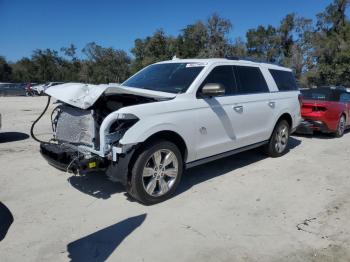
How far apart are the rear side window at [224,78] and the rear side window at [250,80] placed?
18cm

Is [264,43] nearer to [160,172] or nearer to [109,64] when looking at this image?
[109,64]

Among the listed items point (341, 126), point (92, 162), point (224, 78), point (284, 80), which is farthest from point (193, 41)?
point (92, 162)

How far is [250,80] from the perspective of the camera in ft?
21.0

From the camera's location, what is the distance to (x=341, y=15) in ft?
166

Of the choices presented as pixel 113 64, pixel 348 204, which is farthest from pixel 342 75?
pixel 348 204

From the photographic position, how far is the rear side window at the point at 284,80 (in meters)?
7.29

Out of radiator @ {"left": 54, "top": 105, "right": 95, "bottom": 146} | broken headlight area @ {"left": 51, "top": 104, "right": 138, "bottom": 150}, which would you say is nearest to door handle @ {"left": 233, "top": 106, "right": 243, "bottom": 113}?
broken headlight area @ {"left": 51, "top": 104, "right": 138, "bottom": 150}

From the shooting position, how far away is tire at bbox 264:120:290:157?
7.14 metres

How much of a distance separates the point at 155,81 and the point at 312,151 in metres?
4.58

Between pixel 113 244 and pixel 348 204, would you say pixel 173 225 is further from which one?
pixel 348 204

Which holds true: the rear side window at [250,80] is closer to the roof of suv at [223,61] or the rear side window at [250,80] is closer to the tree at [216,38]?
the roof of suv at [223,61]

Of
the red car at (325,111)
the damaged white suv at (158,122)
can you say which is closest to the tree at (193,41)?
the red car at (325,111)

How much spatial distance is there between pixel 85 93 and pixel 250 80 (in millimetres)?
3282

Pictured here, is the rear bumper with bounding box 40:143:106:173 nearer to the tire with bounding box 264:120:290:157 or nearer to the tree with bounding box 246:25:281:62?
the tire with bounding box 264:120:290:157
